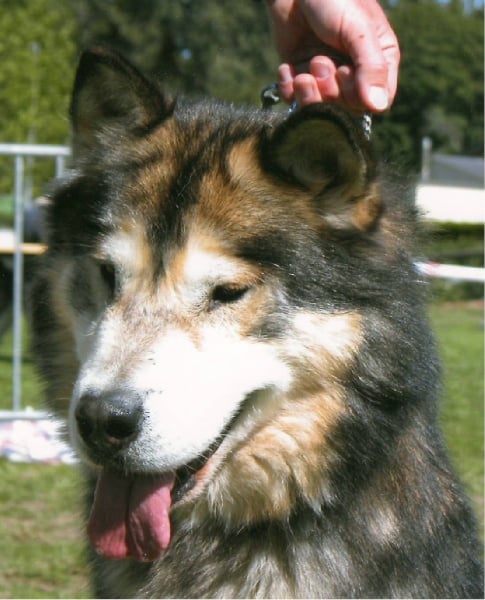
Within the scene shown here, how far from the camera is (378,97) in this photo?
3.41 metres

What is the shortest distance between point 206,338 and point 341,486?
67 centimetres

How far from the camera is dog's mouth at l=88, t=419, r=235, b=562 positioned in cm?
286

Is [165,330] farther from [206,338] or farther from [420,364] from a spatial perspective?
[420,364]

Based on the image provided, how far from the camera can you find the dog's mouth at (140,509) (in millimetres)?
2861

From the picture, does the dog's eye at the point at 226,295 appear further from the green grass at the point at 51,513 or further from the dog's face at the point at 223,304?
the green grass at the point at 51,513

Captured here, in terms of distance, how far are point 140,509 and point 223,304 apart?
69cm

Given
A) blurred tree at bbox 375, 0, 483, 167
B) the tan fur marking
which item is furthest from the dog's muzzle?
blurred tree at bbox 375, 0, 483, 167

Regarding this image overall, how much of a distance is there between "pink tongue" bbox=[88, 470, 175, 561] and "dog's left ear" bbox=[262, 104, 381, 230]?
1.01 m

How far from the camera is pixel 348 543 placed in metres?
2.99

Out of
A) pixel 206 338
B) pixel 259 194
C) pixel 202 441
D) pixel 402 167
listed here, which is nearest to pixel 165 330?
pixel 206 338

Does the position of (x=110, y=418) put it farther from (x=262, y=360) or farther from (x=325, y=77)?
(x=325, y=77)

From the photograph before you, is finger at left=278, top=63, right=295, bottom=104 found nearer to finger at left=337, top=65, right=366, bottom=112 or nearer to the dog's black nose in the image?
finger at left=337, top=65, right=366, bottom=112

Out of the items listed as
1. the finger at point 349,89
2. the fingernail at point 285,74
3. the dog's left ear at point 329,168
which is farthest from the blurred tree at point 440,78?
the dog's left ear at point 329,168

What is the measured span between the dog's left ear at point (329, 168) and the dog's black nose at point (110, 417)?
0.91 metres
